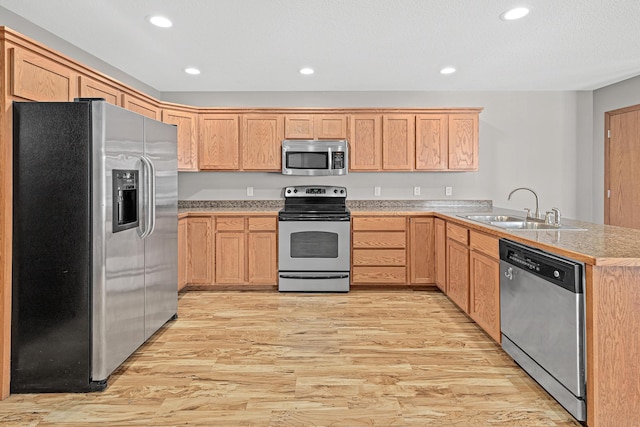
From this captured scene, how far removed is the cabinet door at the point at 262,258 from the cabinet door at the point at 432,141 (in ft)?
6.57

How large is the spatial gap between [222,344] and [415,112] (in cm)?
342

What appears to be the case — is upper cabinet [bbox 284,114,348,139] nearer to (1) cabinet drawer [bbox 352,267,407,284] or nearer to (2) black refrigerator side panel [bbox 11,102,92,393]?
(1) cabinet drawer [bbox 352,267,407,284]

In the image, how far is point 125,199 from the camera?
259 cm

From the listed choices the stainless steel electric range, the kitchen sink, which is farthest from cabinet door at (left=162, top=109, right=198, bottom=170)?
the kitchen sink

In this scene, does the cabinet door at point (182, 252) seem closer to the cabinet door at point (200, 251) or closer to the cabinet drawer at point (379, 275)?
the cabinet door at point (200, 251)

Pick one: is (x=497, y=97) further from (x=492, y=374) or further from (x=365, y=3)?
(x=492, y=374)

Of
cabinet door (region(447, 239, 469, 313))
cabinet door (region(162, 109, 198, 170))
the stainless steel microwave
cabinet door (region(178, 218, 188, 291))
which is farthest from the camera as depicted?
the stainless steel microwave

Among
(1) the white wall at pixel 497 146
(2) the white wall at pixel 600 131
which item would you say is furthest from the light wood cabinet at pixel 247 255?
(2) the white wall at pixel 600 131

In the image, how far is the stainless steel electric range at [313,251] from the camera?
177 inches

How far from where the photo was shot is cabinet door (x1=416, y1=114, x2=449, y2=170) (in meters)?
4.83

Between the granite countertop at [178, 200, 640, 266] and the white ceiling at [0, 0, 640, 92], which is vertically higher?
the white ceiling at [0, 0, 640, 92]

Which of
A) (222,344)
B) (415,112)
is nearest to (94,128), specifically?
(222,344)

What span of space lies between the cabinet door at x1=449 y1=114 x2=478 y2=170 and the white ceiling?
42cm

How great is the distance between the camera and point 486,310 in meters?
3.06
